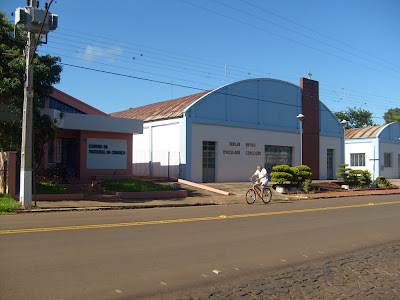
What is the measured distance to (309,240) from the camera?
859 cm

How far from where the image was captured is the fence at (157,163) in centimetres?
2579

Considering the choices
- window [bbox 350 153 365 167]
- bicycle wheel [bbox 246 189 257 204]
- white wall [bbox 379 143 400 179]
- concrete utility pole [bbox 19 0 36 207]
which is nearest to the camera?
concrete utility pole [bbox 19 0 36 207]

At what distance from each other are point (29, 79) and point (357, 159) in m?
39.2

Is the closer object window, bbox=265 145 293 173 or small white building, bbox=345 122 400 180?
window, bbox=265 145 293 173

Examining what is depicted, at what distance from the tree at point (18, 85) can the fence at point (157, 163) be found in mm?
10075

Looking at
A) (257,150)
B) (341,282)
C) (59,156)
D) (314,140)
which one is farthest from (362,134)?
(341,282)

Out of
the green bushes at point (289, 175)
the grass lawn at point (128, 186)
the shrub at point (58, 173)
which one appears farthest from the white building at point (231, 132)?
the shrub at point (58, 173)

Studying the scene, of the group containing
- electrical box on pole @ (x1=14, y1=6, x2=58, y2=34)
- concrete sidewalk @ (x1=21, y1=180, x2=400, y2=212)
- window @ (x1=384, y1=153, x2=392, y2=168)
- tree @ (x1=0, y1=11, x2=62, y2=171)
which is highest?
electrical box on pole @ (x1=14, y1=6, x2=58, y2=34)

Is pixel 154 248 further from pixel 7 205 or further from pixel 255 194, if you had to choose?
pixel 255 194

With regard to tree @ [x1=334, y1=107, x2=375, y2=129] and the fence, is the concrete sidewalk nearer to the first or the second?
the fence

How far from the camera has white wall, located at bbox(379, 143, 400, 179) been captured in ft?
138

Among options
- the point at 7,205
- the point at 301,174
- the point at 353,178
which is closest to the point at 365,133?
the point at 353,178

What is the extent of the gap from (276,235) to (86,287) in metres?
5.26

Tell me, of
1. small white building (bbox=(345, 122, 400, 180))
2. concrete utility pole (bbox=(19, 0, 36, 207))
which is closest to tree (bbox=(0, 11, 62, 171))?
concrete utility pole (bbox=(19, 0, 36, 207))
